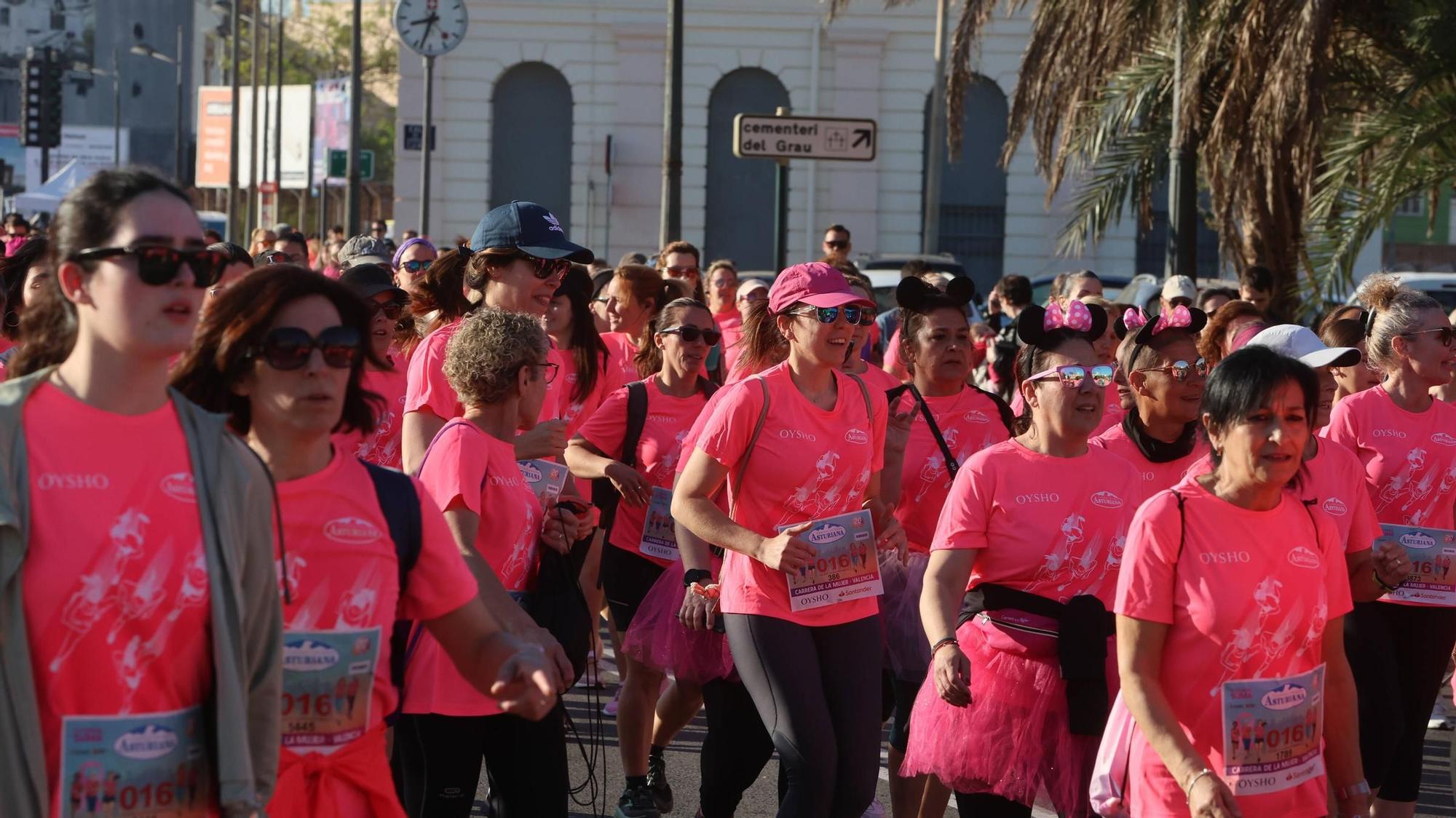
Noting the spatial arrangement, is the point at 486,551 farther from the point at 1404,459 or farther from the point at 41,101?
the point at 41,101

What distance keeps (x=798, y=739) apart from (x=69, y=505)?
2.72m

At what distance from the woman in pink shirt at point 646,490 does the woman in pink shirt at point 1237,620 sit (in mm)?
2825

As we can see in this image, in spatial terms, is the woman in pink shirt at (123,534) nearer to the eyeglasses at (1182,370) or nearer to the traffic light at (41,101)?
the eyeglasses at (1182,370)

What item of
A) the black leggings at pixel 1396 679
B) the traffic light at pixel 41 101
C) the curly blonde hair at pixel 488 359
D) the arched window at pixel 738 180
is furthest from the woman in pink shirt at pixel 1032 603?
the traffic light at pixel 41 101

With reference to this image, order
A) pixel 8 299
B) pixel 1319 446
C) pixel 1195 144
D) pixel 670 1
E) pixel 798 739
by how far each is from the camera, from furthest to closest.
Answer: pixel 1195 144
pixel 670 1
pixel 8 299
pixel 1319 446
pixel 798 739

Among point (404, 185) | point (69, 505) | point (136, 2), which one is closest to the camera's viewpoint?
point (69, 505)

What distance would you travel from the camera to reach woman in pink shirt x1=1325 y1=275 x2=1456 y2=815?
6.13 meters

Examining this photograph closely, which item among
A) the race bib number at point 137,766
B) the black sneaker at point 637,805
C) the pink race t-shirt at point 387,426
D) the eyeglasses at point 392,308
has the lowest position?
the black sneaker at point 637,805

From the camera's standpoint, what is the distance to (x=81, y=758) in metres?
2.92

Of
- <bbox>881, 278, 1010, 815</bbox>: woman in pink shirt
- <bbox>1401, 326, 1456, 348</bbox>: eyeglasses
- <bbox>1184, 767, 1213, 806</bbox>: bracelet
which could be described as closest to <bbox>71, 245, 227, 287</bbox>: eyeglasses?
<bbox>1184, 767, 1213, 806</bbox>: bracelet

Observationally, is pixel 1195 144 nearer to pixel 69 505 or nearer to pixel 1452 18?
pixel 1452 18

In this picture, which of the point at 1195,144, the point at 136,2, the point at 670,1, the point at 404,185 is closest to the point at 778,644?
the point at 670,1

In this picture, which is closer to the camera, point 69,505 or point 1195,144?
point 69,505

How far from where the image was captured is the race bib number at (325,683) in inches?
137
